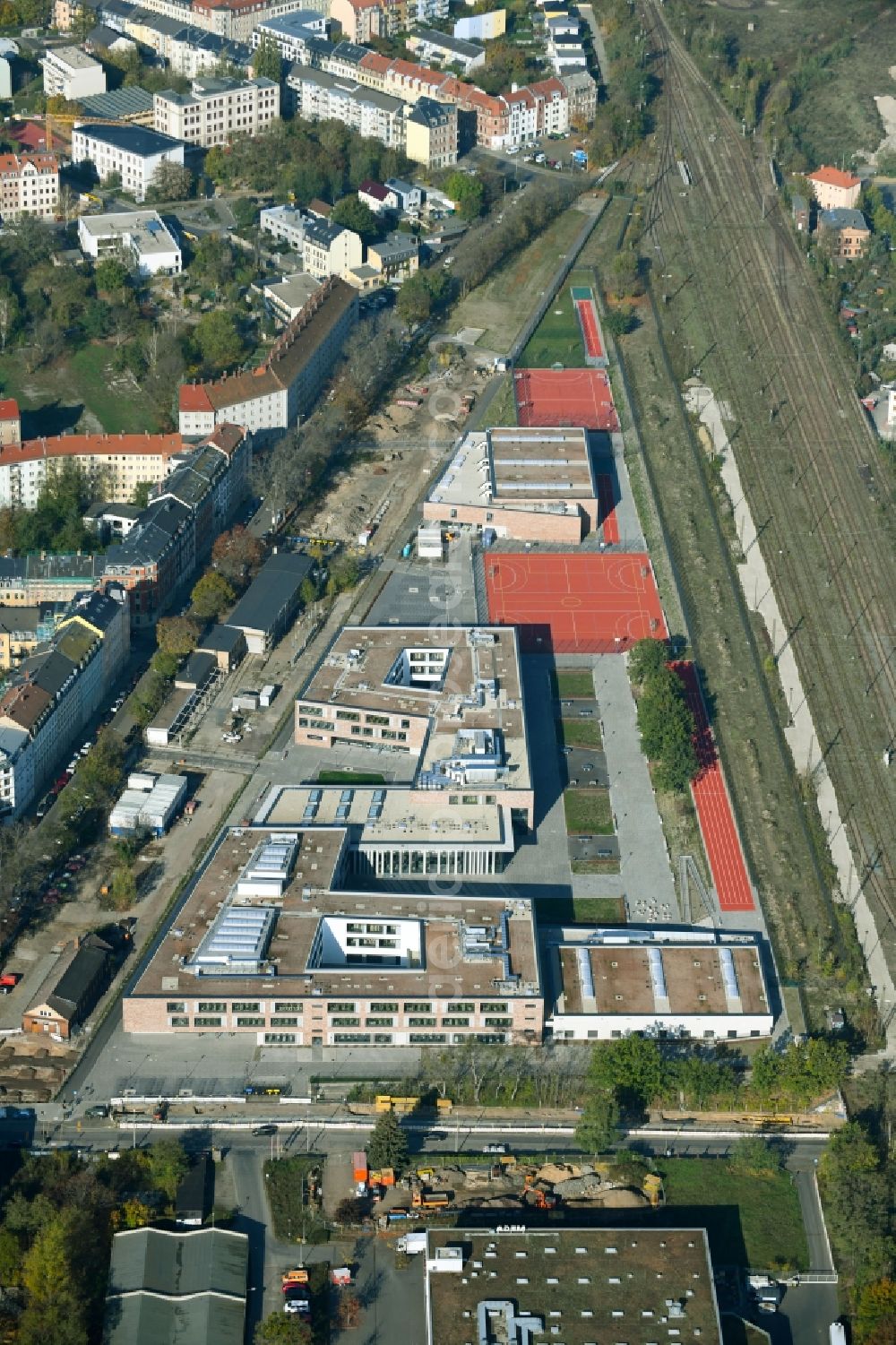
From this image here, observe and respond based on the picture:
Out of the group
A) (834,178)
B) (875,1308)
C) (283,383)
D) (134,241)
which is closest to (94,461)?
(283,383)

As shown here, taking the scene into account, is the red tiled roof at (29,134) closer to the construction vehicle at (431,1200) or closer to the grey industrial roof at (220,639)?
the grey industrial roof at (220,639)

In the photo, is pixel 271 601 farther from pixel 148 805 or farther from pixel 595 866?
pixel 595 866

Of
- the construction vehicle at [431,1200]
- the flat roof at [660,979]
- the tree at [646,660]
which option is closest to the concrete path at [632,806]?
the tree at [646,660]

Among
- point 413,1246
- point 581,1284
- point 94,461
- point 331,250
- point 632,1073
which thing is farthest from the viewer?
point 331,250

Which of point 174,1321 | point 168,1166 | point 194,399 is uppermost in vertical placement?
Answer: point 194,399

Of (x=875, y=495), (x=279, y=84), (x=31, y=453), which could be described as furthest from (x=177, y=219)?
(x=875, y=495)

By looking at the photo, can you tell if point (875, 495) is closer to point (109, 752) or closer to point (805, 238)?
point (805, 238)
